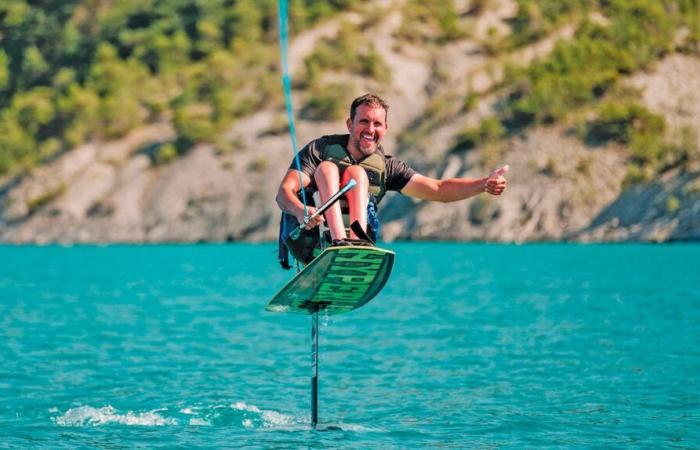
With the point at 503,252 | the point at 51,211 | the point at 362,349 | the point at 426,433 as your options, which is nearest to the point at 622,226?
the point at 503,252

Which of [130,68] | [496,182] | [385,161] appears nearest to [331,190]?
[385,161]

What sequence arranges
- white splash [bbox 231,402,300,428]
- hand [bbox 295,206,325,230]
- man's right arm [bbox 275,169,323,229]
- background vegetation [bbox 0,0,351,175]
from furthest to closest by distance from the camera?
background vegetation [bbox 0,0,351,175] → white splash [bbox 231,402,300,428] → man's right arm [bbox 275,169,323,229] → hand [bbox 295,206,325,230]

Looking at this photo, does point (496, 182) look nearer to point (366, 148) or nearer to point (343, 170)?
point (366, 148)

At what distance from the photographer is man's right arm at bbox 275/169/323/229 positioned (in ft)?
47.9

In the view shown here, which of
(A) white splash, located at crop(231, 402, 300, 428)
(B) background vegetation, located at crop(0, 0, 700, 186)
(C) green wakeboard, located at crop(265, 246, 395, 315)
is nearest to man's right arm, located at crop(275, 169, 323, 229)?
(C) green wakeboard, located at crop(265, 246, 395, 315)

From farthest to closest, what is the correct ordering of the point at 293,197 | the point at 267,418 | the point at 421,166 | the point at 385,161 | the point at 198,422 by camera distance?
the point at 421,166
the point at 267,418
the point at 198,422
the point at 385,161
the point at 293,197

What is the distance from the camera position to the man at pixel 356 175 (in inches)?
571

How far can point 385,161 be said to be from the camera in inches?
604

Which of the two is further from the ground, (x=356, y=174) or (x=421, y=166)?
(x=421, y=166)

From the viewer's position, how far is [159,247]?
361 ft

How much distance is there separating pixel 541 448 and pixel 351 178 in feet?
16.5

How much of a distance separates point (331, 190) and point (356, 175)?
356mm

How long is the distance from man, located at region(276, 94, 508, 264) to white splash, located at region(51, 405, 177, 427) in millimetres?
5899

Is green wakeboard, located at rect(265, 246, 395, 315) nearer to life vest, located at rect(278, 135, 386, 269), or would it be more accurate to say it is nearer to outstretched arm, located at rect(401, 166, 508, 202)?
life vest, located at rect(278, 135, 386, 269)
